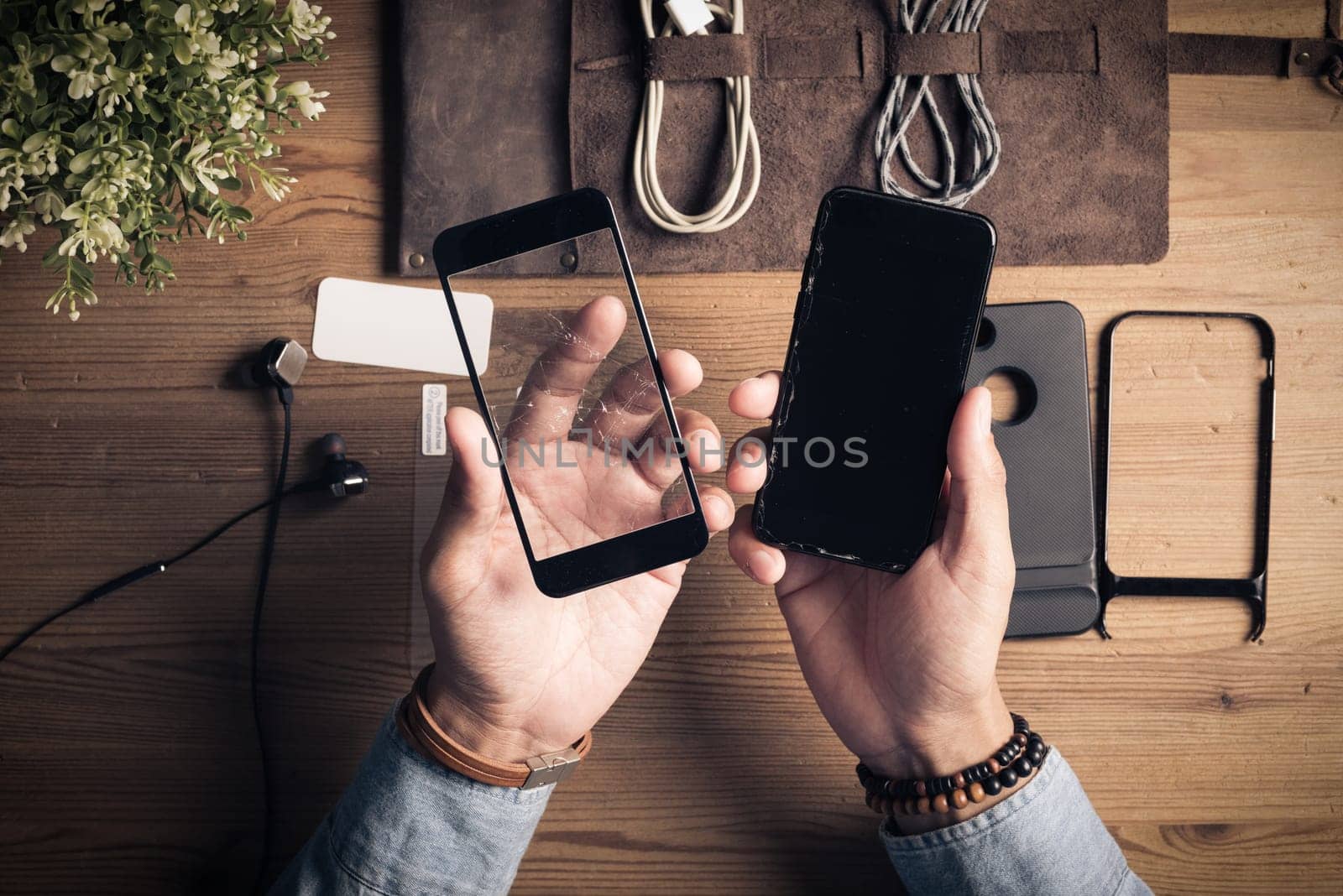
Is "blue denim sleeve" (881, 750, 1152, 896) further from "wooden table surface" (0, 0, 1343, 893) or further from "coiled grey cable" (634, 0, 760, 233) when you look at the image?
"coiled grey cable" (634, 0, 760, 233)

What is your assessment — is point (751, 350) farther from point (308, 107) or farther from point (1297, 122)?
point (1297, 122)

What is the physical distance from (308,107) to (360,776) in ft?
1.79

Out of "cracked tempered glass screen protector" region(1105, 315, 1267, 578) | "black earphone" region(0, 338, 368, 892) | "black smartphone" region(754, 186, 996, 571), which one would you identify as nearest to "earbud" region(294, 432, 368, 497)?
"black earphone" region(0, 338, 368, 892)

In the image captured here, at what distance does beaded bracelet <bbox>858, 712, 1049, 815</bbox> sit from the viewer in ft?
2.23

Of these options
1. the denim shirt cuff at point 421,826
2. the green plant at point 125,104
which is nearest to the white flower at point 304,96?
the green plant at point 125,104

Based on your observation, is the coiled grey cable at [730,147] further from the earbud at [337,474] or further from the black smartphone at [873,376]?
the earbud at [337,474]

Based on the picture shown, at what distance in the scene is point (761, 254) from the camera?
87 centimetres

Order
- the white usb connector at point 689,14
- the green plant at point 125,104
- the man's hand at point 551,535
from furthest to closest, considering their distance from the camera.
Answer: the white usb connector at point 689,14, the man's hand at point 551,535, the green plant at point 125,104

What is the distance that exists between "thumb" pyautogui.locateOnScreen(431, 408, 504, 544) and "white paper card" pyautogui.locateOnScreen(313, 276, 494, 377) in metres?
0.23

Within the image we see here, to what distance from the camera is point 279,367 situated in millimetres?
828

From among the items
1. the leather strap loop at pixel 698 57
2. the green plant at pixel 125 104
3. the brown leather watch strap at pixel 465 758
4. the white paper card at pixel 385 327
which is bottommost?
the brown leather watch strap at pixel 465 758

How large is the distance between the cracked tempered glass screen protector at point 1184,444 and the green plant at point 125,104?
0.81 metres

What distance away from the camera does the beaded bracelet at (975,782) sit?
2.23 ft

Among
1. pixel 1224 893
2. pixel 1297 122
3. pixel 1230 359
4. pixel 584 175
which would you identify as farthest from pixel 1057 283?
pixel 1224 893
